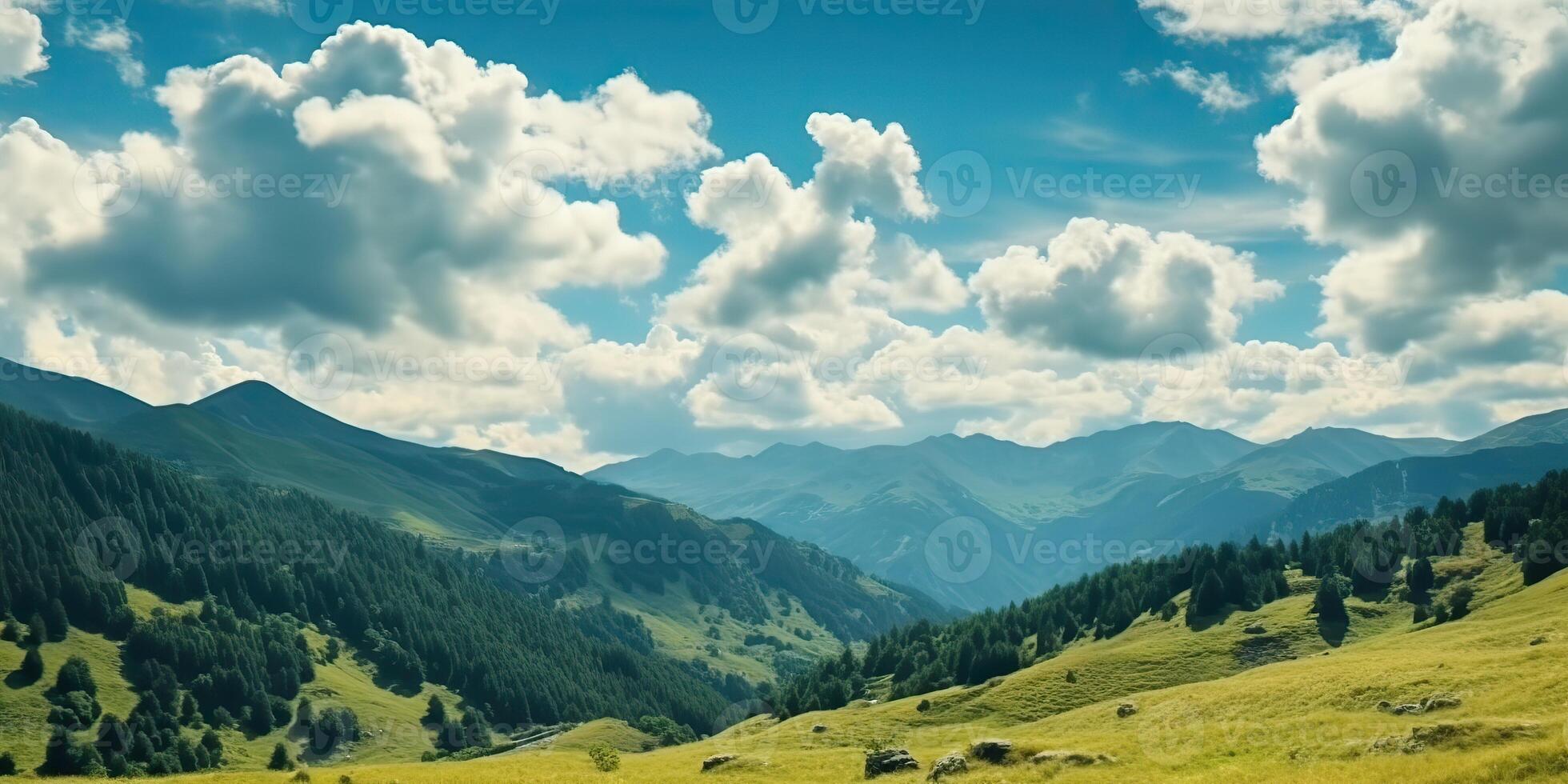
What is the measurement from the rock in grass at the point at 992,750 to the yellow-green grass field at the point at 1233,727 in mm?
674

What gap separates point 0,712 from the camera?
7653 inches

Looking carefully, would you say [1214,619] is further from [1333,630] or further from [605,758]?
[605,758]

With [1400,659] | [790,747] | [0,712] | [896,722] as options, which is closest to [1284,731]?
[1400,659]

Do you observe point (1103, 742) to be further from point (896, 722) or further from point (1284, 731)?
point (896, 722)

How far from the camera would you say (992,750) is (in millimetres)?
51312

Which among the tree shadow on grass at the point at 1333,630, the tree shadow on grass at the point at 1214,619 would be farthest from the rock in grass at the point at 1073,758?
the tree shadow on grass at the point at 1214,619

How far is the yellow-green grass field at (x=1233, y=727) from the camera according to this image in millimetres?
42250

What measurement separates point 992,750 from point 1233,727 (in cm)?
1572

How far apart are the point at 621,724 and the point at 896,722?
10716cm

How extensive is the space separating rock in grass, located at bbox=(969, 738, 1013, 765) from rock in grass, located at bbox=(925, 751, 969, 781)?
1429mm

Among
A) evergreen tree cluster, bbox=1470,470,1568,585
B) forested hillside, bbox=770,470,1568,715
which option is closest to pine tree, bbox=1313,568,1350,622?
forested hillside, bbox=770,470,1568,715

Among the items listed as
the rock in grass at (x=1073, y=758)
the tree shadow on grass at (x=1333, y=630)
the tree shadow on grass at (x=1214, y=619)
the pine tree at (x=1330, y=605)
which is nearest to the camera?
the rock in grass at (x=1073, y=758)

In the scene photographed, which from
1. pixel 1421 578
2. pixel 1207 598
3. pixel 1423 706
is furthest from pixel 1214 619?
pixel 1423 706

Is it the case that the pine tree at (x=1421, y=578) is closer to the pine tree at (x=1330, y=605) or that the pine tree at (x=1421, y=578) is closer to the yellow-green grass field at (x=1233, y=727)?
the pine tree at (x=1330, y=605)
